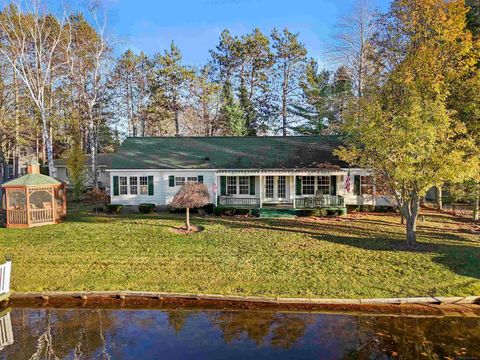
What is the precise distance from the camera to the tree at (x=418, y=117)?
46.1 ft

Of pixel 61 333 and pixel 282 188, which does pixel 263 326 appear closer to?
pixel 61 333

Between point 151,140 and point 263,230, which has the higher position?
point 151,140

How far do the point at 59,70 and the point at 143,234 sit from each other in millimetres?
25677

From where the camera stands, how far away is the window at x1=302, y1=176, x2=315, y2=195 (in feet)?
78.9

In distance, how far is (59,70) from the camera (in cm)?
3544

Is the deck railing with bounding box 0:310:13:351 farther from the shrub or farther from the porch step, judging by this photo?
the porch step

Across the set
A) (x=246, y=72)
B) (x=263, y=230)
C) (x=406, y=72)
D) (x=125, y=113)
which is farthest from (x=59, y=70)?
(x=406, y=72)

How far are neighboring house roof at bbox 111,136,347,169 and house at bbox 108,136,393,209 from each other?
6 centimetres

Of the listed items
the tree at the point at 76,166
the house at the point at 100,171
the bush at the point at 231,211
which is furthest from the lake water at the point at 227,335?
the house at the point at 100,171

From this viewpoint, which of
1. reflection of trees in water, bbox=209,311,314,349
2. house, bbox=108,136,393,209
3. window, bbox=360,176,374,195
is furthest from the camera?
window, bbox=360,176,374,195

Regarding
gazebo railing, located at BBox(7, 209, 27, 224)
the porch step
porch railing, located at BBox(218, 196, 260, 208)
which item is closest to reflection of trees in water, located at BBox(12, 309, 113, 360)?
gazebo railing, located at BBox(7, 209, 27, 224)

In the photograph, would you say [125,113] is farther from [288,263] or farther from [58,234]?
[288,263]

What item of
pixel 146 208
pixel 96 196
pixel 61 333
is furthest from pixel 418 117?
pixel 96 196

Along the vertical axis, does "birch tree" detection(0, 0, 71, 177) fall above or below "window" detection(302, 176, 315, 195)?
above
